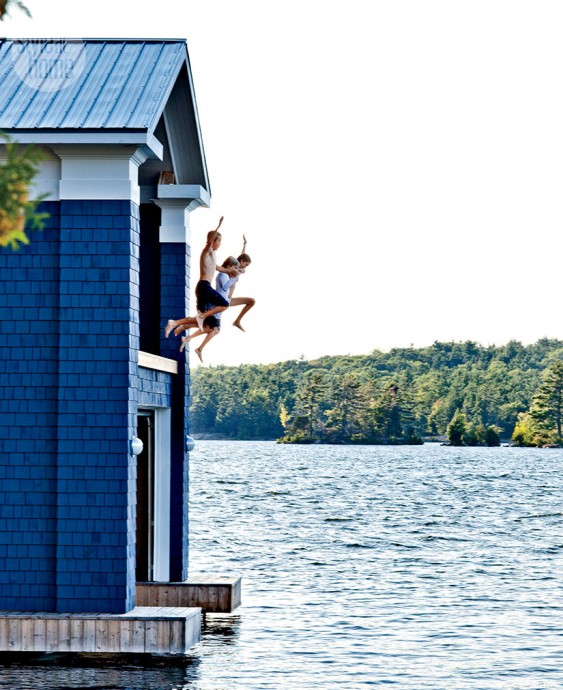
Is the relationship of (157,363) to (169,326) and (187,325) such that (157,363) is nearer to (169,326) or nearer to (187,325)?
(169,326)

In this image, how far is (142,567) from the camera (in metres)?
21.0

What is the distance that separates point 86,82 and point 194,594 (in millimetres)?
7926

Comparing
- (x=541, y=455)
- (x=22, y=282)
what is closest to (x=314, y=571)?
(x=22, y=282)

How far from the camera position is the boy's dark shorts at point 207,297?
19000 millimetres

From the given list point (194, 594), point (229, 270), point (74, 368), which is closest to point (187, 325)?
point (229, 270)

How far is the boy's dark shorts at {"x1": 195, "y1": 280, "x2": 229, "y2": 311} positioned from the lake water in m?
4.75

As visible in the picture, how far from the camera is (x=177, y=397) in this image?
20812 millimetres

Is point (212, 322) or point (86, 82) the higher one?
point (86, 82)

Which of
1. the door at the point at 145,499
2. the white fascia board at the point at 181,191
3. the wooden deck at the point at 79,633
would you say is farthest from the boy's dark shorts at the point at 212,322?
the wooden deck at the point at 79,633

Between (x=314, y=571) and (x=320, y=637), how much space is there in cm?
1383

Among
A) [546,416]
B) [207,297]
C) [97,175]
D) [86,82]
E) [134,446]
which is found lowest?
[134,446]

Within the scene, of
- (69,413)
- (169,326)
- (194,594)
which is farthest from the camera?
(194,594)

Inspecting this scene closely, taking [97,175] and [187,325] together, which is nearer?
[97,175]

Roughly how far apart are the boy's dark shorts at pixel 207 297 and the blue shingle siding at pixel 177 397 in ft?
5.73
